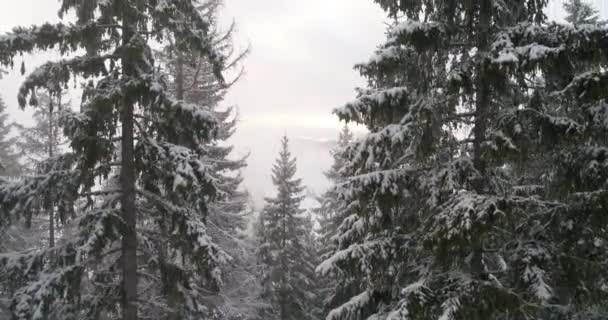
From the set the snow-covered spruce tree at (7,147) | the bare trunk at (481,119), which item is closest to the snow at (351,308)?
the bare trunk at (481,119)

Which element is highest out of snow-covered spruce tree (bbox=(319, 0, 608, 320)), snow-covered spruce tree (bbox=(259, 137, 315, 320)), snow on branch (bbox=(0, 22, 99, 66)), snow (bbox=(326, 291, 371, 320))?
snow on branch (bbox=(0, 22, 99, 66))

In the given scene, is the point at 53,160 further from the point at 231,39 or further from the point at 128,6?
the point at 231,39

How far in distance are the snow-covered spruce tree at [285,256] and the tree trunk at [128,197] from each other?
58.1 ft

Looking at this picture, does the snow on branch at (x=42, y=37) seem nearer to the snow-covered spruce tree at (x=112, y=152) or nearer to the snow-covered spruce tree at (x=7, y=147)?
the snow-covered spruce tree at (x=112, y=152)

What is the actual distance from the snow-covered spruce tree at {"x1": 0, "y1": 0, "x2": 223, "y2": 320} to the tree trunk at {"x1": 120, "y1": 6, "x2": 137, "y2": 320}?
0.06ft

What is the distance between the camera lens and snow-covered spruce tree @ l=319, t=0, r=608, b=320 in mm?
6168

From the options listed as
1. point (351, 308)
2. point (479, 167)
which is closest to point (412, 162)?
point (479, 167)

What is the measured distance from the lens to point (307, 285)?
28984mm

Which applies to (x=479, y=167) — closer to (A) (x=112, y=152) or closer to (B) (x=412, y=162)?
(B) (x=412, y=162)

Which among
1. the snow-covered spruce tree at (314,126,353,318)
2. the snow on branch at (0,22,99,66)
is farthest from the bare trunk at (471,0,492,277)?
the snow-covered spruce tree at (314,126,353,318)

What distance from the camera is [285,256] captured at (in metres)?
27.1

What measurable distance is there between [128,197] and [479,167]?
6426 mm

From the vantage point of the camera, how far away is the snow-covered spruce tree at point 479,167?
6168 mm

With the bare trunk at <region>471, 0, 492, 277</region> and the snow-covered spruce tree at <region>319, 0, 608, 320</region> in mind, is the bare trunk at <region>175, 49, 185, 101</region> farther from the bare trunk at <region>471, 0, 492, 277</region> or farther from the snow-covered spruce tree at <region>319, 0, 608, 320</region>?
the bare trunk at <region>471, 0, 492, 277</region>
